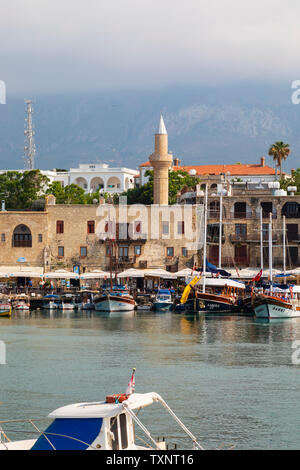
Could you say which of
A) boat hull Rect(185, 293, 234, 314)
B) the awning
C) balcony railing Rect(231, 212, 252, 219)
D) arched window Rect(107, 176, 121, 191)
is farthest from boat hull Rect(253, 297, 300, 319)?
arched window Rect(107, 176, 121, 191)

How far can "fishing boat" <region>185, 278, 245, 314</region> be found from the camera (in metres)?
80.6

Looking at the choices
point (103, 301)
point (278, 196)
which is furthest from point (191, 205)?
point (103, 301)

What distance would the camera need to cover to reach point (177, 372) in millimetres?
42000

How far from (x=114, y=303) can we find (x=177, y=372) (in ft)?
130

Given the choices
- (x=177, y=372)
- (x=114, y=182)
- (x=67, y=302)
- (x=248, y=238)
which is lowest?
(x=177, y=372)

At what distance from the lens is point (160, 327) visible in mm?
65875

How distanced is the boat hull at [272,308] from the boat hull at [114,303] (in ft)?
46.7

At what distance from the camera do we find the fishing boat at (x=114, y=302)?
81.4 meters

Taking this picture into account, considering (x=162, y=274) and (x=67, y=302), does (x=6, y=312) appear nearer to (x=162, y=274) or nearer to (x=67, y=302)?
(x=67, y=302)

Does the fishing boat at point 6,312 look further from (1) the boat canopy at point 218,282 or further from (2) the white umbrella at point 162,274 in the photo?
(2) the white umbrella at point 162,274

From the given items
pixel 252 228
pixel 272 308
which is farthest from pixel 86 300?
pixel 272 308

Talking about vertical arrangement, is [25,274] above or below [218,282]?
above

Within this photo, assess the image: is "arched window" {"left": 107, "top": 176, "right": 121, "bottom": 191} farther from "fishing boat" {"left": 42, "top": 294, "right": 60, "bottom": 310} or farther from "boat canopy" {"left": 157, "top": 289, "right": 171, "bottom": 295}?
"boat canopy" {"left": 157, "top": 289, "right": 171, "bottom": 295}

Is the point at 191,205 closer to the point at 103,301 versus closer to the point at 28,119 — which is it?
the point at 103,301
